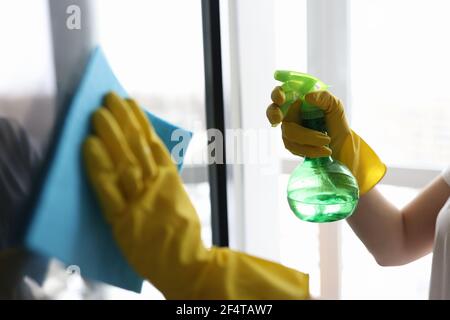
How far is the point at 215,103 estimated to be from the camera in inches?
40.4

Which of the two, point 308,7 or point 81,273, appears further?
point 308,7

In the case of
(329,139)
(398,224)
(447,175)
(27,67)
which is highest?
(27,67)

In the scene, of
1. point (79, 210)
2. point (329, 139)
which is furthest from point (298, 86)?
point (79, 210)

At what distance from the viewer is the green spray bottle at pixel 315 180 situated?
76 cm

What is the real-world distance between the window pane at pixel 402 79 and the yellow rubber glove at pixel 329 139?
369mm

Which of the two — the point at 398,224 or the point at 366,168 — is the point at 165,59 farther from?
the point at 398,224

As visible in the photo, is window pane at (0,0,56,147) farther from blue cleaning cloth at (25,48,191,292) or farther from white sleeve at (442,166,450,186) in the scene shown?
white sleeve at (442,166,450,186)

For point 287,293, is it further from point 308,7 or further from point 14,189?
point 308,7

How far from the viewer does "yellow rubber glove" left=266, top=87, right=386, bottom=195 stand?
759 mm

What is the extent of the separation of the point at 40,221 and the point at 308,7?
34.7 inches

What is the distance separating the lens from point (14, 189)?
1.95ft

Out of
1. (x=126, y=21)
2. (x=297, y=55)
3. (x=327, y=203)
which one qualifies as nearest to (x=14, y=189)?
(x=126, y=21)

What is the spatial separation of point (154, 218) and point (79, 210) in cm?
9

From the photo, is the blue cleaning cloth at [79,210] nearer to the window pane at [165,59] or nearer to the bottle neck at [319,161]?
the window pane at [165,59]
